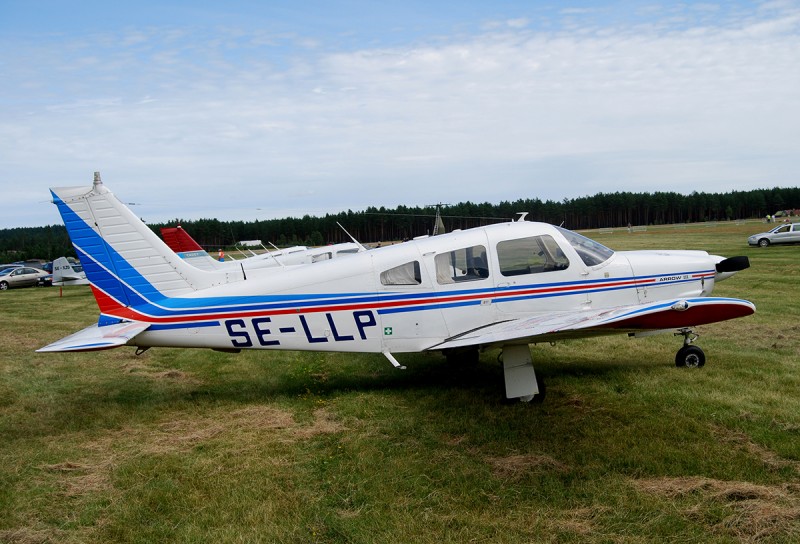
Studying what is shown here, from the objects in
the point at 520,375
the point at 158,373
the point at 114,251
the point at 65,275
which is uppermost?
the point at 114,251

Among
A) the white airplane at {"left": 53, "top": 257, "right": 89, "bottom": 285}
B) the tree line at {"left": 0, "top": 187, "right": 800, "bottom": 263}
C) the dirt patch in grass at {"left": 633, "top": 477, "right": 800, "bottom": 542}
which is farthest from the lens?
the tree line at {"left": 0, "top": 187, "right": 800, "bottom": 263}

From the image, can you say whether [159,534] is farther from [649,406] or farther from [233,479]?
[649,406]

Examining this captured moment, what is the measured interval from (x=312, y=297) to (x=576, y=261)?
136 inches

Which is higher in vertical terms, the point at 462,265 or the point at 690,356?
the point at 462,265

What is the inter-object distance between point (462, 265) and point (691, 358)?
12.0 ft

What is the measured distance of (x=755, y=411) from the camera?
6.23 metres

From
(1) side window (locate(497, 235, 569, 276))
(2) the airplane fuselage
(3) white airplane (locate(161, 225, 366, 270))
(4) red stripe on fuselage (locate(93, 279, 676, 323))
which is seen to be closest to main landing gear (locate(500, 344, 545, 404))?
(2) the airplane fuselage

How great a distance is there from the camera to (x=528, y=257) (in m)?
7.52

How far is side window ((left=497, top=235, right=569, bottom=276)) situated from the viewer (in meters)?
7.47

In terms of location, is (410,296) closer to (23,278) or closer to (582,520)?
(582,520)

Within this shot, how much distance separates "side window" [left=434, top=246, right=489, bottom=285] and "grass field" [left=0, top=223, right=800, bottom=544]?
1548 millimetres

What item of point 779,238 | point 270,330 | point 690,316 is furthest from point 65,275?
point 779,238

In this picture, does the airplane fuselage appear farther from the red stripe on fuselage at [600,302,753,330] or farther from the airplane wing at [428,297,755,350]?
the red stripe on fuselage at [600,302,753,330]

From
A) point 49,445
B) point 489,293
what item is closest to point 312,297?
point 489,293
